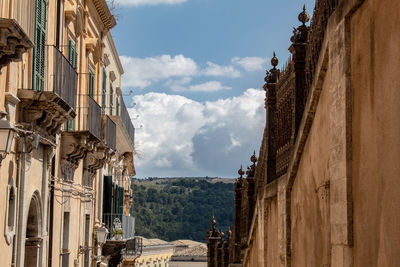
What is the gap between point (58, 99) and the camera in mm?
12125

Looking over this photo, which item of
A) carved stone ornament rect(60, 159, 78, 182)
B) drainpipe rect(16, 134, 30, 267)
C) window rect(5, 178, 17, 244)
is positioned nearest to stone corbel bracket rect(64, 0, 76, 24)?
carved stone ornament rect(60, 159, 78, 182)

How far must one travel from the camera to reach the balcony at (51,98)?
11.6 metres

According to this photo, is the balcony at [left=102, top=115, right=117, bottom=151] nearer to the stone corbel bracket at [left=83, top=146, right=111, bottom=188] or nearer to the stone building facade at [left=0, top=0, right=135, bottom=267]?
the stone building facade at [left=0, top=0, right=135, bottom=267]

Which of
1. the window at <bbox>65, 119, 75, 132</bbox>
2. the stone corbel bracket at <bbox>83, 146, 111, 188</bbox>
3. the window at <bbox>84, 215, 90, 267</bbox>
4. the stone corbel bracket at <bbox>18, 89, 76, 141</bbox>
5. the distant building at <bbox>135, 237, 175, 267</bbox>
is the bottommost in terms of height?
the distant building at <bbox>135, 237, 175, 267</bbox>

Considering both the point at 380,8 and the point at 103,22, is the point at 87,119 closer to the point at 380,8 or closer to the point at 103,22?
the point at 103,22

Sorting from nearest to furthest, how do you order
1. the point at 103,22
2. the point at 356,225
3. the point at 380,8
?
the point at 380,8, the point at 356,225, the point at 103,22

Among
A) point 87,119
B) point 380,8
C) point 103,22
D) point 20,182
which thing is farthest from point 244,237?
point 380,8

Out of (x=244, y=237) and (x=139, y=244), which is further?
(x=139, y=244)

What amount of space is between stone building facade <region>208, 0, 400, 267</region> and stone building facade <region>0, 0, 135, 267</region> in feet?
11.6

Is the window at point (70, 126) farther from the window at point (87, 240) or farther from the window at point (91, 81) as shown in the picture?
the window at point (87, 240)

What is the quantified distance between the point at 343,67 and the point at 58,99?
6.53 m

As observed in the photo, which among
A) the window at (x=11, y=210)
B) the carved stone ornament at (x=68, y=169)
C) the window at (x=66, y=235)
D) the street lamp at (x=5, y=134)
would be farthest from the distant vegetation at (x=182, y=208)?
the street lamp at (x=5, y=134)

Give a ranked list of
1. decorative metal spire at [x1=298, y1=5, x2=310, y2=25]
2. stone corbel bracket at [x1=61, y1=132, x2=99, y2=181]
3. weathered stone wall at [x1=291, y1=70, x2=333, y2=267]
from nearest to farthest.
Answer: weathered stone wall at [x1=291, y1=70, x2=333, y2=267], decorative metal spire at [x1=298, y1=5, x2=310, y2=25], stone corbel bracket at [x1=61, y1=132, x2=99, y2=181]

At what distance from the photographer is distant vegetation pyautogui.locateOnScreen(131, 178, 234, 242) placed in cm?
11450
